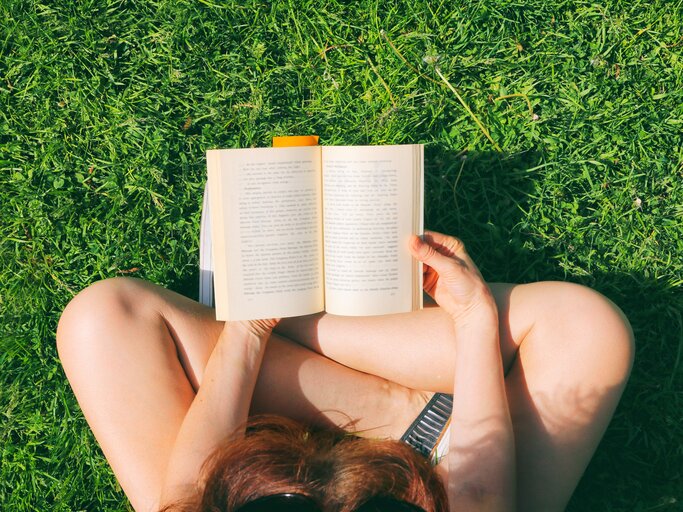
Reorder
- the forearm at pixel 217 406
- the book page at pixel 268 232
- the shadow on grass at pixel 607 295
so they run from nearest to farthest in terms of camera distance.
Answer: the book page at pixel 268 232, the forearm at pixel 217 406, the shadow on grass at pixel 607 295

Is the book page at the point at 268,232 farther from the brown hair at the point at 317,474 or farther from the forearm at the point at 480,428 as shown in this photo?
the forearm at the point at 480,428

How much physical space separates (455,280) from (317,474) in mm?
723

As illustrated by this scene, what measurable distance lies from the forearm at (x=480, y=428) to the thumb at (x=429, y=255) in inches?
8.0

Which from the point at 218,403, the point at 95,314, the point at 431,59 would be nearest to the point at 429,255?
the point at 218,403

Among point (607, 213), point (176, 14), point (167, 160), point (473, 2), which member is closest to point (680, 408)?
point (607, 213)

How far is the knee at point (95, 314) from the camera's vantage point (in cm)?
185

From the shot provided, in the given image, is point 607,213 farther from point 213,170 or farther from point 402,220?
point 213,170

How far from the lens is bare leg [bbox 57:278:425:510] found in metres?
1.85

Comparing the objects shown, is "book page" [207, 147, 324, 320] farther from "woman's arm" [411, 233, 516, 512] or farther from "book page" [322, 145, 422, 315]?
"woman's arm" [411, 233, 516, 512]

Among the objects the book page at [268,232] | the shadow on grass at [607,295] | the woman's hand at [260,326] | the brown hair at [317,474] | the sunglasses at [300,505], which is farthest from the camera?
the shadow on grass at [607,295]

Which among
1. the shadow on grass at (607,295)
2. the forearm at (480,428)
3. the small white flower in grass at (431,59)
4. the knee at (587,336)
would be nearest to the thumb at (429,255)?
the forearm at (480,428)

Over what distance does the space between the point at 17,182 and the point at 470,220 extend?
2054mm

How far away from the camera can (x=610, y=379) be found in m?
1.79

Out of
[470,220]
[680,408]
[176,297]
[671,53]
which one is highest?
[671,53]
